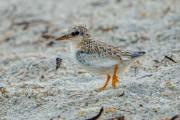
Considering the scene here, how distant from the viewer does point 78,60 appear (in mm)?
6457

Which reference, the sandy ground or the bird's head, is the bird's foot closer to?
the sandy ground

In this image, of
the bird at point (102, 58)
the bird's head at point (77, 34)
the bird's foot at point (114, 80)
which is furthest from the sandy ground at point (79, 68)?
the bird's head at point (77, 34)

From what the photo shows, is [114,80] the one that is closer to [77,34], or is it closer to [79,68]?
[77,34]

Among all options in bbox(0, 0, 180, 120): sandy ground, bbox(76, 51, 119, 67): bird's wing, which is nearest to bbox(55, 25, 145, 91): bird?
bbox(76, 51, 119, 67): bird's wing

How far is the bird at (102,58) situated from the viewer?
6.29m

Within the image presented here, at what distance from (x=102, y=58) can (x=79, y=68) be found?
1603 mm

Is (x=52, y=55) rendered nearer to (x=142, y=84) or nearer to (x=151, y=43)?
(x=151, y=43)

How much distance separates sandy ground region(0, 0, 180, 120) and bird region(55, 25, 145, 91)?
0.19m

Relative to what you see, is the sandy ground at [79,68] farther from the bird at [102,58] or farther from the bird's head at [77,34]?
the bird's head at [77,34]

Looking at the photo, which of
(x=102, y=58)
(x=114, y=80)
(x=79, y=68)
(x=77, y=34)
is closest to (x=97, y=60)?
(x=102, y=58)

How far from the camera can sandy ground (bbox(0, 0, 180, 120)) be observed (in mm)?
5973

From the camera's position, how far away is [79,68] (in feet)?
25.8

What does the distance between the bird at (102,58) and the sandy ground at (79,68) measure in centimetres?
19

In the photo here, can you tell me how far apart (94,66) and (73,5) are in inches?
307
